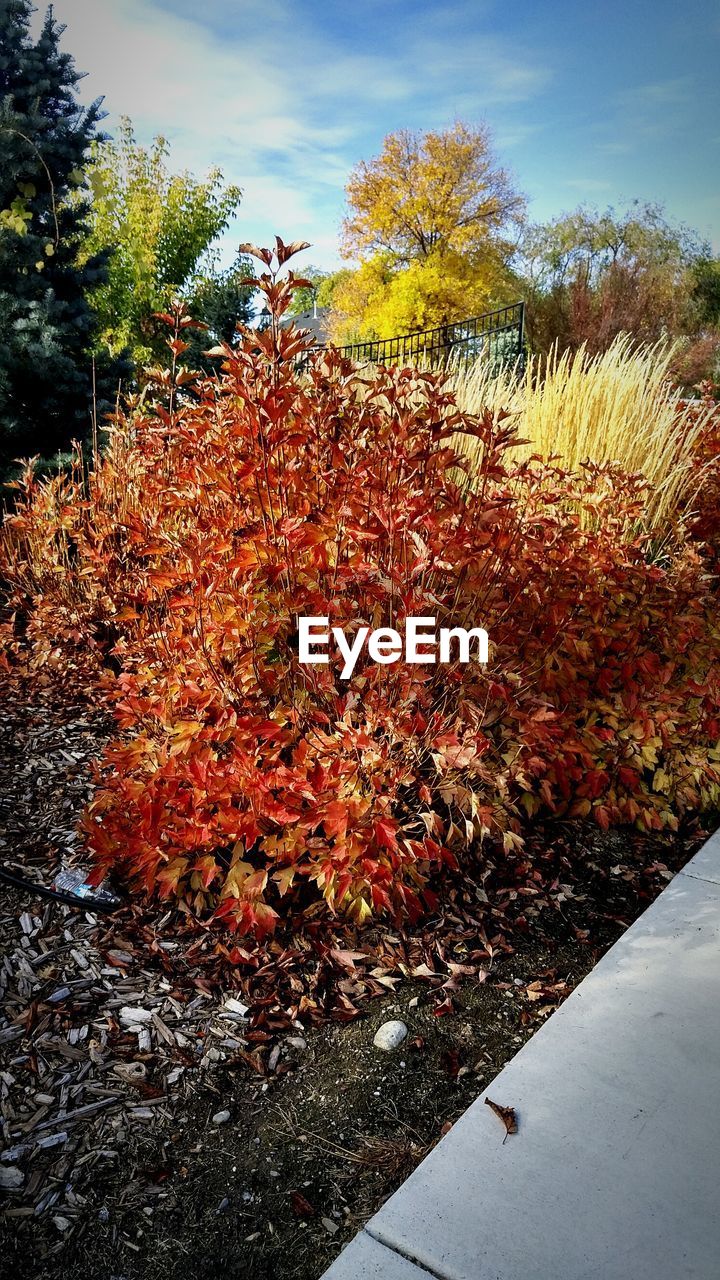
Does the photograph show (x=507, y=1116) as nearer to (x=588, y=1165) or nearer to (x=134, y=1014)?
(x=588, y=1165)

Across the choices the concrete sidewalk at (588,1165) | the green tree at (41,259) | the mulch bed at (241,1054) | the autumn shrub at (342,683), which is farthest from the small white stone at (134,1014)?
the green tree at (41,259)

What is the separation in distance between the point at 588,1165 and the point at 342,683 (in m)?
1.27

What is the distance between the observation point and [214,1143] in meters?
1.56

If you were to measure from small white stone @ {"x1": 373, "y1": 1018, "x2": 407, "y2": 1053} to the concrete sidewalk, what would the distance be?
282 mm

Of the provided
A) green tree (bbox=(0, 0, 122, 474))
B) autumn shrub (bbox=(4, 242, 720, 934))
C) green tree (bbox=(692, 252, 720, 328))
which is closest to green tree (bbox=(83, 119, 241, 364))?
green tree (bbox=(0, 0, 122, 474))

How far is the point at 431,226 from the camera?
2447cm

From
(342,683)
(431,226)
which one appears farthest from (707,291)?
(342,683)

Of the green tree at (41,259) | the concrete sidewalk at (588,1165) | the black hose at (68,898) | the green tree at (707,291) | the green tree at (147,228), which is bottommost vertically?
the concrete sidewalk at (588,1165)

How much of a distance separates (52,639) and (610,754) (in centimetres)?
265

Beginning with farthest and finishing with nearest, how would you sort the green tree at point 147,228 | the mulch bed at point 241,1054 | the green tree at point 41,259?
the green tree at point 147,228 → the green tree at point 41,259 → the mulch bed at point 241,1054

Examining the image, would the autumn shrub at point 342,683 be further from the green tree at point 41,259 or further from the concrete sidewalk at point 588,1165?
the green tree at point 41,259

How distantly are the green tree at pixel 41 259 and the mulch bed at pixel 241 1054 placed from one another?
447 centimetres

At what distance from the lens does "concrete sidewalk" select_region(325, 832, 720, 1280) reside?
1.27 m

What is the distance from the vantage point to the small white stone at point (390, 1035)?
1825 mm
